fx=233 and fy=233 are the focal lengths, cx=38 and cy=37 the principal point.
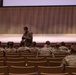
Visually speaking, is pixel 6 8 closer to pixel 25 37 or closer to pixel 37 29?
pixel 37 29

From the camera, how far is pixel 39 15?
1759 cm

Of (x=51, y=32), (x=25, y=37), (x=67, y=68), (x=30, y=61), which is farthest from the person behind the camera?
(x=51, y=32)

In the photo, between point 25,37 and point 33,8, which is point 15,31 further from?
point 25,37

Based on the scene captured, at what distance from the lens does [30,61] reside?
6.02m

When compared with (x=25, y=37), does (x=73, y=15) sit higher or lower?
higher

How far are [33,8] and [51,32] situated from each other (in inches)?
89.2

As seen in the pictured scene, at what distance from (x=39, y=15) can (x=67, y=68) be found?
13.0 meters

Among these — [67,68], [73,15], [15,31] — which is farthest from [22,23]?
[67,68]

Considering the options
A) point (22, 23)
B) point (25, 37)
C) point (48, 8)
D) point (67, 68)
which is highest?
point (48, 8)
